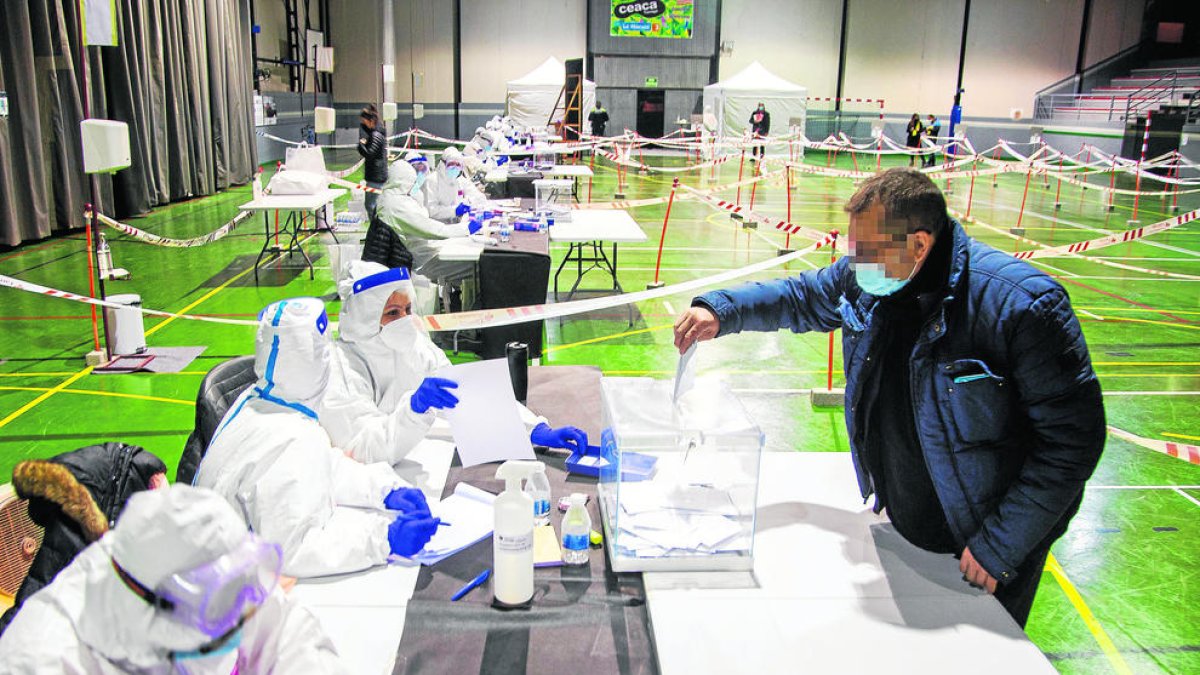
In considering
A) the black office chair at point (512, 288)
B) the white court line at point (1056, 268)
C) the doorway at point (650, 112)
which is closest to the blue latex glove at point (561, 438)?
the black office chair at point (512, 288)

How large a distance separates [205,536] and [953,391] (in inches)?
67.3

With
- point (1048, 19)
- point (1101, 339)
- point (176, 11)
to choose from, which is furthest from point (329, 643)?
point (1048, 19)

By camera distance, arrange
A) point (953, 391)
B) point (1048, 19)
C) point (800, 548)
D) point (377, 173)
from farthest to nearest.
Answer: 1. point (1048, 19)
2. point (377, 173)
3. point (800, 548)
4. point (953, 391)

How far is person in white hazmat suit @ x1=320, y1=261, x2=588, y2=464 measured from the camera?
2879 mm

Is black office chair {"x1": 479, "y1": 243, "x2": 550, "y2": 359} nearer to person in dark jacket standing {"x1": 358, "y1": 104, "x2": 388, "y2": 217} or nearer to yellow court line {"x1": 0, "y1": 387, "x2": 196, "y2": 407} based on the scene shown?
yellow court line {"x1": 0, "y1": 387, "x2": 196, "y2": 407}

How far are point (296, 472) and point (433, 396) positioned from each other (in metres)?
0.67

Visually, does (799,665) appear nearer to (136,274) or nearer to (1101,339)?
(1101,339)

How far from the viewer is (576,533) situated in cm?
224

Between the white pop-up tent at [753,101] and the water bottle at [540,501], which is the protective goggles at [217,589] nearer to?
the water bottle at [540,501]

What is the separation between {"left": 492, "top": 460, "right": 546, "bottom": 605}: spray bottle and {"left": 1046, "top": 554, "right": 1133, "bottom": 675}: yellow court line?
8.84ft

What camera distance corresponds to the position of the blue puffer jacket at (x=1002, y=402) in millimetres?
1909

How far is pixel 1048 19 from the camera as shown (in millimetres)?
27672

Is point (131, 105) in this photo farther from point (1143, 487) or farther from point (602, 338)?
point (1143, 487)

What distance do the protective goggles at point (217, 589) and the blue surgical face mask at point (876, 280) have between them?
5.18 ft
